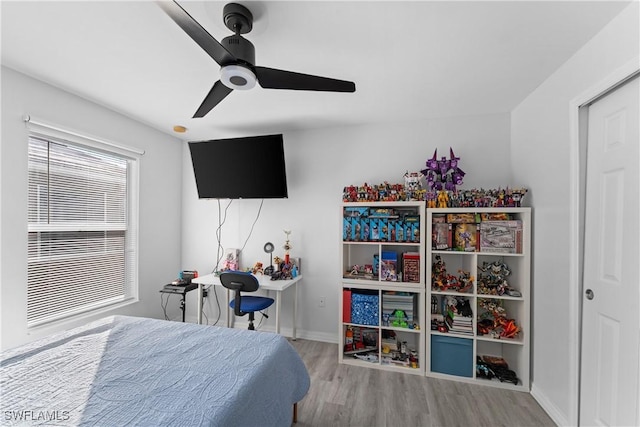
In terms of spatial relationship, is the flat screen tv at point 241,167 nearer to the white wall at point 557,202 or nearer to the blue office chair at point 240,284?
the blue office chair at point 240,284

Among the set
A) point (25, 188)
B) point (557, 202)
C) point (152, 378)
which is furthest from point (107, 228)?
point (557, 202)

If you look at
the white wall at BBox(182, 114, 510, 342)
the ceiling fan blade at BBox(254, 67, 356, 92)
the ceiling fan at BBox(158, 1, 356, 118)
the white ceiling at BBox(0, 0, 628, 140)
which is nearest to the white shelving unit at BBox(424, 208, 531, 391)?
the white wall at BBox(182, 114, 510, 342)

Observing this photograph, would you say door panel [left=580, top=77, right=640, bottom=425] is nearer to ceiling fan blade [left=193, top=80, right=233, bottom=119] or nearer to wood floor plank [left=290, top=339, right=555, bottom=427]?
wood floor plank [left=290, top=339, right=555, bottom=427]

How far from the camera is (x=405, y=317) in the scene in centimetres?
245

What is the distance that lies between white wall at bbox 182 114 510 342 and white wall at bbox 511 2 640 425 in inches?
16.5

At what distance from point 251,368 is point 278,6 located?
1.85 m

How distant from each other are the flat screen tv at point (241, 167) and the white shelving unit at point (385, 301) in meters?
0.89

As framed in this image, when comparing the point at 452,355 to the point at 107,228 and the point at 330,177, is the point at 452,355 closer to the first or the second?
the point at 330,177

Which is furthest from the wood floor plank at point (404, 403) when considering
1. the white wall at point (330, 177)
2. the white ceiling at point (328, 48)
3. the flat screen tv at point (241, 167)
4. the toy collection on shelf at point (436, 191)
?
the white ceiling at point (328, 48)

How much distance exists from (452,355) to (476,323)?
36 cm

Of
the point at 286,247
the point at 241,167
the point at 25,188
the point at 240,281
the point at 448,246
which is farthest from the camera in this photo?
the point at 286,247

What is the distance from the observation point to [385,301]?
248 cm

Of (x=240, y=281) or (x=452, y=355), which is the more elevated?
(x=240, y=281)

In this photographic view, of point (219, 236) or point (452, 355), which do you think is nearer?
point (452, 355)
